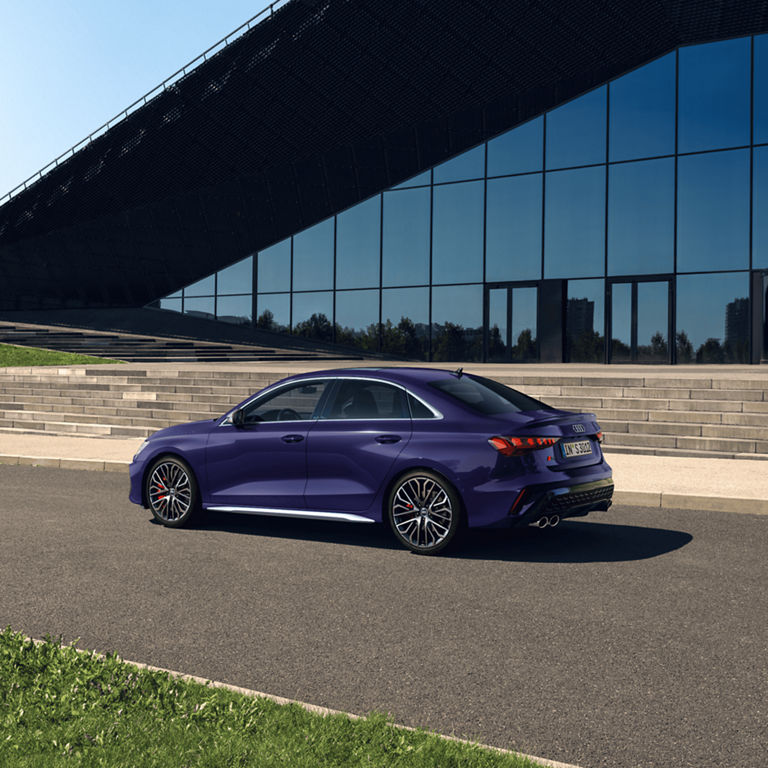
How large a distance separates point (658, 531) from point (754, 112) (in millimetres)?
23091

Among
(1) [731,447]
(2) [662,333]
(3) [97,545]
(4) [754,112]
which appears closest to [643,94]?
(4) [754,112]

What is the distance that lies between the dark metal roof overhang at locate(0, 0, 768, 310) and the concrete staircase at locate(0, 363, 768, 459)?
12.6 m

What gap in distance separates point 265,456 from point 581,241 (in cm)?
2352

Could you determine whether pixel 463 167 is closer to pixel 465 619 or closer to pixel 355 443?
pixel 355 443

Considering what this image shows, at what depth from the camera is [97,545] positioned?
7637mm

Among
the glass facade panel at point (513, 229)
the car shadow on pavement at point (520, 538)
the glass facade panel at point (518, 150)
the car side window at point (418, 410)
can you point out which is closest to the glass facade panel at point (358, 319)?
the glass facade panel at point (513, 229)

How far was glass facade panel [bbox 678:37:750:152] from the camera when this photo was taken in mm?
27750

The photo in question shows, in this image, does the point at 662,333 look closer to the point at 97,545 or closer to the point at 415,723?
the point at 97,545

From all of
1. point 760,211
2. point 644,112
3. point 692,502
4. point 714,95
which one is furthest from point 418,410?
point 644,112

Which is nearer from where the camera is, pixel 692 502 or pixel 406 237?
pixel 692 502

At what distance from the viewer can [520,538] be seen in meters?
8.06

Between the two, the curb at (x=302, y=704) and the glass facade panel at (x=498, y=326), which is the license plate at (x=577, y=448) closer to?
the curb at (x=302, y=704)

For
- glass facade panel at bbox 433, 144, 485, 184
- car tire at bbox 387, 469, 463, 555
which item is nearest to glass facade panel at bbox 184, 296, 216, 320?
glass facade panel at bbox 433, 144, 485, 184

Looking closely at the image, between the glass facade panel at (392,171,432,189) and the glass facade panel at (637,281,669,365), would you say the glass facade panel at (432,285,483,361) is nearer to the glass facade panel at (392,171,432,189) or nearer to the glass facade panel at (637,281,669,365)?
the glass facade panel at (392,171,432,189)
